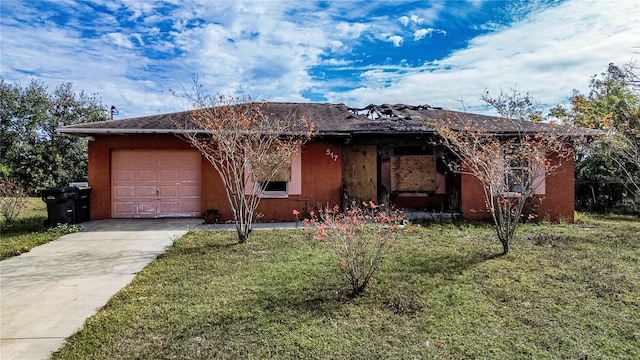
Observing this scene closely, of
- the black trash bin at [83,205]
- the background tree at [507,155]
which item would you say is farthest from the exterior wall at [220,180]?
the background tree at [507,155]

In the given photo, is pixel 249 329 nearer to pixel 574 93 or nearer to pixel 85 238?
pixel 85 238

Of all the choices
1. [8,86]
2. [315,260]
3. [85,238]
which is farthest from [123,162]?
[8,86]

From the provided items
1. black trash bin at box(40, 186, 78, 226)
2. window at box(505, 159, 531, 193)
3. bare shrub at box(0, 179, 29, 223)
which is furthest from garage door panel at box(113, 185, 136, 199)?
window at box(505, 159, 531, 193)

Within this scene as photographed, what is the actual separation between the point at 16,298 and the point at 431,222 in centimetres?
865

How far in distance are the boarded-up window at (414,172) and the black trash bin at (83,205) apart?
930cm

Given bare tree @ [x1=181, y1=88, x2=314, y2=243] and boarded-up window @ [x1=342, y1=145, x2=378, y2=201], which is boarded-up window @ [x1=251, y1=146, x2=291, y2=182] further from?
boarded-up window @ [x1=342, y1=145, x2=378, y2=201]

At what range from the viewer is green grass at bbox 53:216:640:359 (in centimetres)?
349

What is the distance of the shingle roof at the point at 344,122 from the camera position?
32.8 feet

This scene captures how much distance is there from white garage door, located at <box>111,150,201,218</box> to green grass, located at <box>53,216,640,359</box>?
456cm

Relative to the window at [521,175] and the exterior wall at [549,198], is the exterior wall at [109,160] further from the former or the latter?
the window at [521,175]

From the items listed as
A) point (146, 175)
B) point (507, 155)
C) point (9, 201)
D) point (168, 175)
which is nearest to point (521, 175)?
point (507, 155)

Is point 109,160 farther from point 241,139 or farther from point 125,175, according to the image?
point 241,139

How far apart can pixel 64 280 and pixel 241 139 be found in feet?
14.8

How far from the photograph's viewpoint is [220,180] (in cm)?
1064
